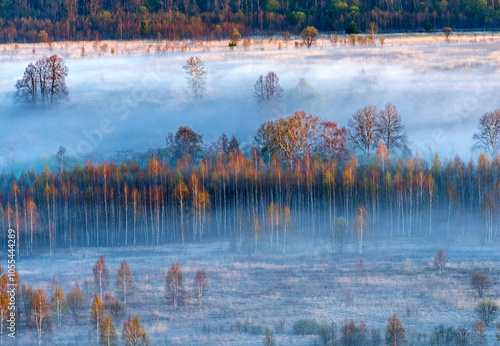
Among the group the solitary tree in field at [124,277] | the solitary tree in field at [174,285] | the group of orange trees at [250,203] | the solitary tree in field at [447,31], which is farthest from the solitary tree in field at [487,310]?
the solitary tree in field at [447,31]

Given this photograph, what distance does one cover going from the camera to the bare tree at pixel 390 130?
82250mm

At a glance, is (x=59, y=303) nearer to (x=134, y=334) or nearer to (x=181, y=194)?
(x=134, y=334)

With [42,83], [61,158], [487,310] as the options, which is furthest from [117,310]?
[42,83]

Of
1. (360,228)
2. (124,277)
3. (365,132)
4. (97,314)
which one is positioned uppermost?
(365,132)

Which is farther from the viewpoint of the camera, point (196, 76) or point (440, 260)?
point (196, 76)

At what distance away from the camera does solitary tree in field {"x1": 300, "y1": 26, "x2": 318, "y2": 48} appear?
118 metres

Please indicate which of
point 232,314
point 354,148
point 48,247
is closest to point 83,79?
point 354,148

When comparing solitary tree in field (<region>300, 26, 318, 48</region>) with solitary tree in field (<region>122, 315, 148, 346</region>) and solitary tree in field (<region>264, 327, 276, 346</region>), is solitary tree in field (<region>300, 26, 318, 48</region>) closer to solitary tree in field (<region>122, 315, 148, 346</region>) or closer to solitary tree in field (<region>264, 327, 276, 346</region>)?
solitary tree in field (<region>264, 327, 276, 346</region>)

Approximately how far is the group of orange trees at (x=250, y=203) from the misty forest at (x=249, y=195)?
0.14 metres

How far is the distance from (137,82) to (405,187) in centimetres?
4368

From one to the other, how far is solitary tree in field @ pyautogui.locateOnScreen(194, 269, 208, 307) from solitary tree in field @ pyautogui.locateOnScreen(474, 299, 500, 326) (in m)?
13.9

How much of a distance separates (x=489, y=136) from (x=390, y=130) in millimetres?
7424

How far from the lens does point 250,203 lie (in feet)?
229

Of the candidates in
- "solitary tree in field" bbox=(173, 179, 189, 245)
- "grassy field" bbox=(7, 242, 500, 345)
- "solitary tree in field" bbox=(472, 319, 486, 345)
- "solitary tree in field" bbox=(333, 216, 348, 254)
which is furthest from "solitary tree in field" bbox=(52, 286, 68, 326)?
"solitary tree in field" bbox=(472, 319, 486, 345)
